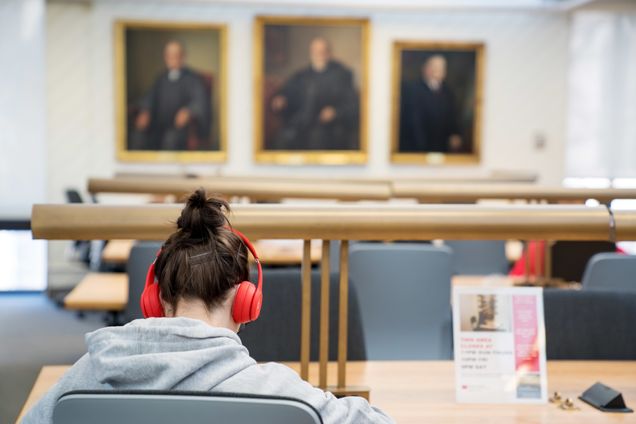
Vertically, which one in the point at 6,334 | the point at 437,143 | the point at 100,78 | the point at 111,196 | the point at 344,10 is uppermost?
the point at 344,10

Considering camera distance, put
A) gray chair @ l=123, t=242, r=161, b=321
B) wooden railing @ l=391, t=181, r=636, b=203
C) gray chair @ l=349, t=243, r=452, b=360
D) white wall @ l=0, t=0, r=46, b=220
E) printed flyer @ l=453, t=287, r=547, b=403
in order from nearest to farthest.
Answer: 1. printed flyer @ l=453, t=287, r=547, b=403
2. gray chair @ l=123, t=242, r=161, b=321
3. wooden railing @ l=391, t=181, r=636, b=203
4. gray chair @ l=349, t=243, r=452, b=360
5. white wall @ l=0, t=0, r=46, b=220

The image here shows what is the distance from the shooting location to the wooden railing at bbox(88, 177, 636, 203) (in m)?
3.12

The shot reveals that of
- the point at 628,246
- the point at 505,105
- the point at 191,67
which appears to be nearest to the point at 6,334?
the point at 191,67

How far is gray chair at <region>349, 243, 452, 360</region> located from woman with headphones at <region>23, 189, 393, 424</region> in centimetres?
215

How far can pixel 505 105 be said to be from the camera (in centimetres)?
948

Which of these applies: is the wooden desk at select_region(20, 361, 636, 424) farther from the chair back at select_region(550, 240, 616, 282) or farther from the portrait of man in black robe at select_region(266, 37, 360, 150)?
the portrait of man in black robe at select_region(266, 37, 360, 150)

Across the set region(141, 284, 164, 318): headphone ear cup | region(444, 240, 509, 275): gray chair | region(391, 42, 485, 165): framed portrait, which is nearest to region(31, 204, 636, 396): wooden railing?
region(141, 284, 164, 318): headphone ear cup

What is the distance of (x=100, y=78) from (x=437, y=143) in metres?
3.67

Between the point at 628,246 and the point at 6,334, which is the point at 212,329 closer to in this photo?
the point at 6,334

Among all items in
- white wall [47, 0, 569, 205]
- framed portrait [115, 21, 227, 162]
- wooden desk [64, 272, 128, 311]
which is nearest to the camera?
wooden desk [64, 272, 128, 311]

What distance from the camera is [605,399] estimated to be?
77.9 inches

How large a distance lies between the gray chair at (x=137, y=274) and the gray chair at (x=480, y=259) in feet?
9.22

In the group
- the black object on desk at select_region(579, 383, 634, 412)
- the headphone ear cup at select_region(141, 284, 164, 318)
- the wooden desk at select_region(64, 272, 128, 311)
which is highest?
the headphone ear cup at select_region(141, 284, 164, 318)

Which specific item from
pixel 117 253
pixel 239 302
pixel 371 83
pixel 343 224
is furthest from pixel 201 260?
pixel 371 83
